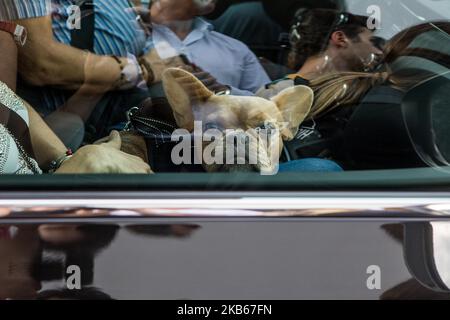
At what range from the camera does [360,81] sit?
1675 mm

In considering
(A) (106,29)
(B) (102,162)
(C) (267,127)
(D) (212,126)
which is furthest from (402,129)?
(A) (106,29)

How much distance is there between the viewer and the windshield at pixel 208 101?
4.43ft

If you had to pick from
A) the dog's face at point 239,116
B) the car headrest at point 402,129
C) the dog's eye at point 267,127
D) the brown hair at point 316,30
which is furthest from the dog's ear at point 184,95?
the brown hair at point 316,30

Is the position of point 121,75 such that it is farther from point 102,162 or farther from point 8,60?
point 102,162

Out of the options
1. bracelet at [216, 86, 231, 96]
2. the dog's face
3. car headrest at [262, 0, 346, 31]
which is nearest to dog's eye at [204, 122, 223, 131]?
the dog's face

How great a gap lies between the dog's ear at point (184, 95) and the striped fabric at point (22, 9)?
1.17ft

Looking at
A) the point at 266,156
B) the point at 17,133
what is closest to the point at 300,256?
the point at 266,156

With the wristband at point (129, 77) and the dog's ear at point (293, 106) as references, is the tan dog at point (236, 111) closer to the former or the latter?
the dog's ear at point (293, 106)

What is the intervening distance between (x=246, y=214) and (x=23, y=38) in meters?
0.77

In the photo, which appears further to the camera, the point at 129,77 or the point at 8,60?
the point at 129,77

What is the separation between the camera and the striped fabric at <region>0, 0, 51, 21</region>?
5.10 ft

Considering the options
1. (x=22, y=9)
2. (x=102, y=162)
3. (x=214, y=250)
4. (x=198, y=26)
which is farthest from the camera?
(x=198, y=26)

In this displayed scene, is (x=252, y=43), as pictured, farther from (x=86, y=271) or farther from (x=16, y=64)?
(x=86, y=271)

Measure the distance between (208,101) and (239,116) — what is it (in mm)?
80
